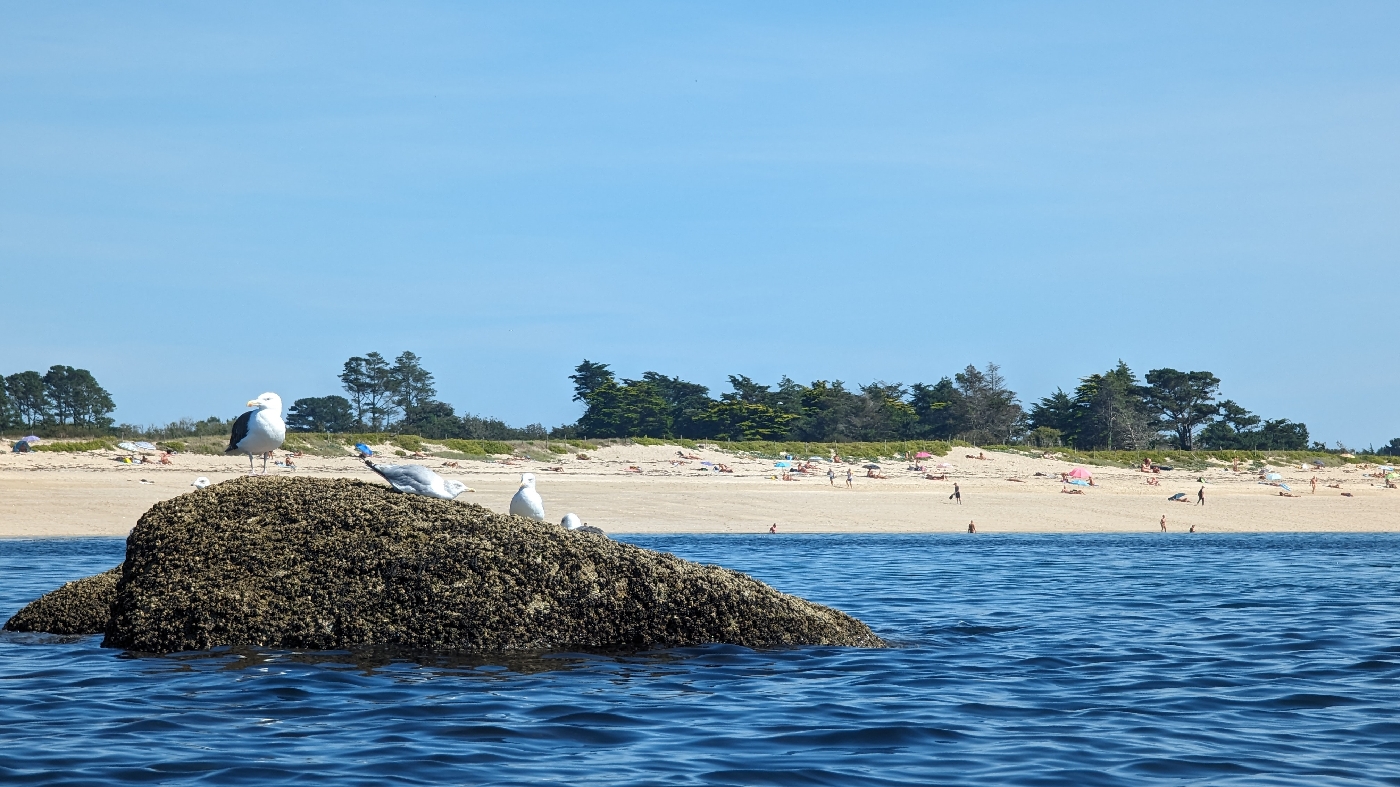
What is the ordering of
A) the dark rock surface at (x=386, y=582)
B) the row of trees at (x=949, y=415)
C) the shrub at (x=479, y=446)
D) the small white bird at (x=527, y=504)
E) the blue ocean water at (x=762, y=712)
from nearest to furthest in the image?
the blue ocean water at (x=762, y=712)
the dark rock surface at (x=386, y=582)
the small white bird at (x=527, y=504)
the shrub at (x=479, y=446)
the row of trees at (x=949, y=415)

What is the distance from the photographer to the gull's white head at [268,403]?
38.0 feet

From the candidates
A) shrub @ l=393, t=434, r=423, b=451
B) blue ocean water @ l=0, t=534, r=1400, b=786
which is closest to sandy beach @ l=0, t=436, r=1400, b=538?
shrub @ l=393, t=434, r=423, b=451

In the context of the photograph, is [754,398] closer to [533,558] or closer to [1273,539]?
[1273,539]

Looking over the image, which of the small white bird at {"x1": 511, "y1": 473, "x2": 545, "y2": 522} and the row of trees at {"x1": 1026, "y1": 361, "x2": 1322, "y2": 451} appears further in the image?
the row of trees at {"x1": 1026, "y1": 361, "x2": 1322, "y2": 451}

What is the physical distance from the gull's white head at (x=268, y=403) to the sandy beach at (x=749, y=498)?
20371mm

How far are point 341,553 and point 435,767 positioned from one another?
341 centimetres

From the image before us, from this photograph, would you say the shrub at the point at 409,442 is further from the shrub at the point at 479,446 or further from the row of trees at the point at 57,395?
the row of trees at the point at 57,395

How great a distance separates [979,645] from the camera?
1121 cm

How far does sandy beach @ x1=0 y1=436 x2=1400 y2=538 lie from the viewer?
113 feet

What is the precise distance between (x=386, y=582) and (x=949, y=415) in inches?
3054

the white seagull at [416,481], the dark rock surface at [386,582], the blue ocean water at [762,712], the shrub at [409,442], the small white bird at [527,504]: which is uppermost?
the shrub at [409,442]

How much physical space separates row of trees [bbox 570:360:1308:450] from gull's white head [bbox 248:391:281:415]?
68636 mm

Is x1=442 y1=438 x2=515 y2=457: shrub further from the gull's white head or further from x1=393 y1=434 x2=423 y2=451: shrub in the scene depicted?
the gull's white head

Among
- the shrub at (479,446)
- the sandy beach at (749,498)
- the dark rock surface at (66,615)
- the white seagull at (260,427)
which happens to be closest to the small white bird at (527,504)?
the white seagull at (260,427)
